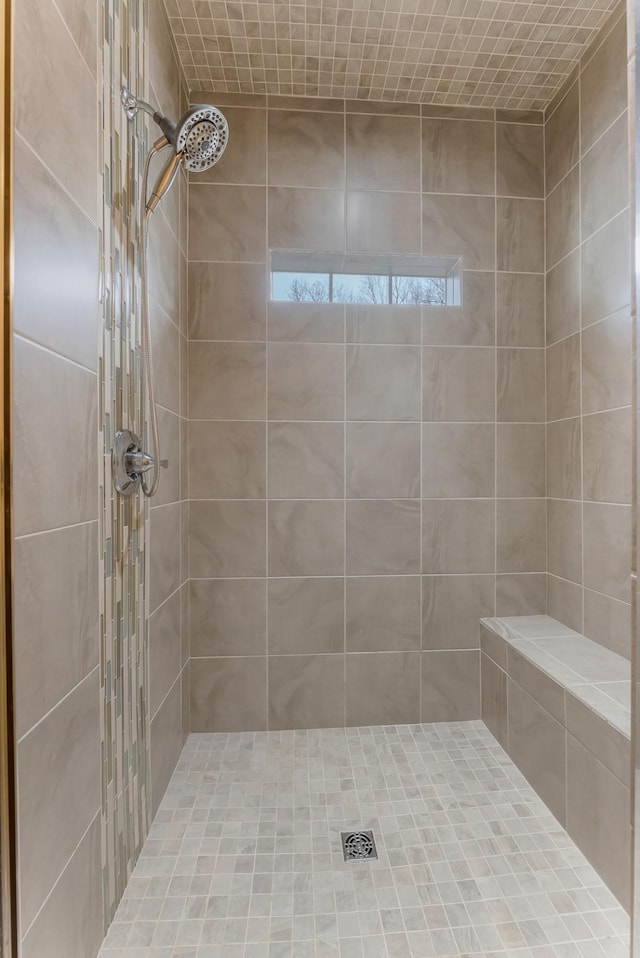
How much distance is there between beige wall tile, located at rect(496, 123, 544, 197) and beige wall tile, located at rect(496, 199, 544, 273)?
0.05 metres

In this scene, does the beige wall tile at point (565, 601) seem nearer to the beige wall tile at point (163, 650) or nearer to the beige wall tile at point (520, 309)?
the beige wall tile at point (520, 309)

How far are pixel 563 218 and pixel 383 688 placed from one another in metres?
2.08

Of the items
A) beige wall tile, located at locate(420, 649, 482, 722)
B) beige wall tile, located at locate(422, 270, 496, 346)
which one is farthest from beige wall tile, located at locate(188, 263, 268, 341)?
beige wall tile, located at locate(420, 649, 482, 722)

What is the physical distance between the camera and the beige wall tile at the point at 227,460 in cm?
201

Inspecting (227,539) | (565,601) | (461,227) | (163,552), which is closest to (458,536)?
(565,601)

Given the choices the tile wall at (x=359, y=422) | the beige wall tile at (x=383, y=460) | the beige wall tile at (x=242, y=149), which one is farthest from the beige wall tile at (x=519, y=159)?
the beige wall tile at (x=383, y=460)

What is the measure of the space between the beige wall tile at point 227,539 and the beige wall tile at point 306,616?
136mm

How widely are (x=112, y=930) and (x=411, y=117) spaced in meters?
2.85

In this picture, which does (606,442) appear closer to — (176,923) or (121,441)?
(121,441)

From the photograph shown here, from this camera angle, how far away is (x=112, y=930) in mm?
1137

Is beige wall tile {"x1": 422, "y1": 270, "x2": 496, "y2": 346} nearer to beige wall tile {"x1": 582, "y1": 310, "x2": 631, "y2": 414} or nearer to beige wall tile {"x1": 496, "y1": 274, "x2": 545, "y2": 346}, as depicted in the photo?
beige wall tile {"x1": 496, "y1": 274, "x2": 545, "y2": 346}

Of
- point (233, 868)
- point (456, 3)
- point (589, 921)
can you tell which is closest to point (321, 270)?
point (456, 3)

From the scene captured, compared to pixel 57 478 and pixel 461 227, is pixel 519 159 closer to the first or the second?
pixel 461 227

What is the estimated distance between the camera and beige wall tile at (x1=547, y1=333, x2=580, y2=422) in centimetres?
192
